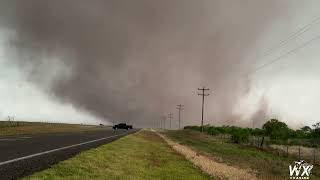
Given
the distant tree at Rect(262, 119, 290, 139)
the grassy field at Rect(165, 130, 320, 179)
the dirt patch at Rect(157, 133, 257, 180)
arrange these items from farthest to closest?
Result: the distant tree at Rect(262, 119, 290, 139)
the grassy field at Rect(165, 130, 320, 179)
the dirt patch at Rect(157, 133, 257, 180)

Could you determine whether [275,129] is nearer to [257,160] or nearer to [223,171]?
[257,160]

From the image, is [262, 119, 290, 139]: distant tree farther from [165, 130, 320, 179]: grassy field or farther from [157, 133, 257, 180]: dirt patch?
[157, 133, 257, 180]: dirt patch

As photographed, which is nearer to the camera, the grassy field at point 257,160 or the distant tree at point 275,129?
the grassy field at point 257,160

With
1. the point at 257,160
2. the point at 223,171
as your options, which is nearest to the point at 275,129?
the point at 257,160

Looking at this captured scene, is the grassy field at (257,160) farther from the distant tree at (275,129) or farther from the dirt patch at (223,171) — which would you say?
the distant tree at (275,129)

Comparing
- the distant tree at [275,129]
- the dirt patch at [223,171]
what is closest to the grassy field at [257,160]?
the dirt patch at [223,171]

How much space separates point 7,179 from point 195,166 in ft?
41.1

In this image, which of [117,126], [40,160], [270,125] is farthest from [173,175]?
[117,126]

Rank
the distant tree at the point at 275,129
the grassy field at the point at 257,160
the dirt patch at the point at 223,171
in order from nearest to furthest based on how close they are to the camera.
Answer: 1. the dirt patch at the point at 223,171
2. the grassy field at the point at 257,160
3. the distant tree at the point at 275,129

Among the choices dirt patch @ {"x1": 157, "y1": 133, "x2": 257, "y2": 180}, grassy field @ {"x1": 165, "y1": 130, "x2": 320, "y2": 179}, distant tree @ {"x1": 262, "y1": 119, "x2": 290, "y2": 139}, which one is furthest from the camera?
distant tree @ {"x1": 262, "y1": 119, "x2": 290, "y2": 139}

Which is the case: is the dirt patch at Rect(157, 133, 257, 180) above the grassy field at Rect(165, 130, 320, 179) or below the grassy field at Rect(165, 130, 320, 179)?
above

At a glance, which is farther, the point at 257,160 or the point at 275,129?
the point at 275,129

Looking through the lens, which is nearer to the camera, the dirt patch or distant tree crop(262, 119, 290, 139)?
the dirt patch

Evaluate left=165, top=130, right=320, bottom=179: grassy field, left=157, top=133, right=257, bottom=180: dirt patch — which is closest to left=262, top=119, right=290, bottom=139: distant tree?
left=165, top=130, right=320, bottom=179: grassy field
